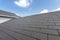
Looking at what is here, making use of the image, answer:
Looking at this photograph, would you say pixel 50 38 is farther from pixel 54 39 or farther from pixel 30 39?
pixel 30 39

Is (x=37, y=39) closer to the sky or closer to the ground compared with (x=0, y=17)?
closer to the ground

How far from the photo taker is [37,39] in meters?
2.27

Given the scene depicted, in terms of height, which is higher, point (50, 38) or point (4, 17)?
point (4, 17)

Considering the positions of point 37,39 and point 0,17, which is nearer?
point 37,39

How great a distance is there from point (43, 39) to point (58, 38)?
322mm

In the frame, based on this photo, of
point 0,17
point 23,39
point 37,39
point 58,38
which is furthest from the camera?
point 0,17

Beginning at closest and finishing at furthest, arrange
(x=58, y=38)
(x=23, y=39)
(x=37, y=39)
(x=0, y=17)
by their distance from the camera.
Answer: (x=58, y=38), (x=37, y=39), (x=23, y=39), (x=0, y=17)

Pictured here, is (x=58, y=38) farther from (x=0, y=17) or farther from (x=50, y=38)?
(x=0, y=17)

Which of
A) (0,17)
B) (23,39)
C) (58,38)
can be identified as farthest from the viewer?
(0,17)

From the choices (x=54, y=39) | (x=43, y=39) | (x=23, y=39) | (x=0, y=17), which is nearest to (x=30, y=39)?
(x=23, y=39)

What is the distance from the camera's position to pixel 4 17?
826cm

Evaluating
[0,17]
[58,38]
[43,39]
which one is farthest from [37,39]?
[0,17]

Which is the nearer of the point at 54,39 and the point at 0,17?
the point at 54,39

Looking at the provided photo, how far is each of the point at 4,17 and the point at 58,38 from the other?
6833 millimetres
